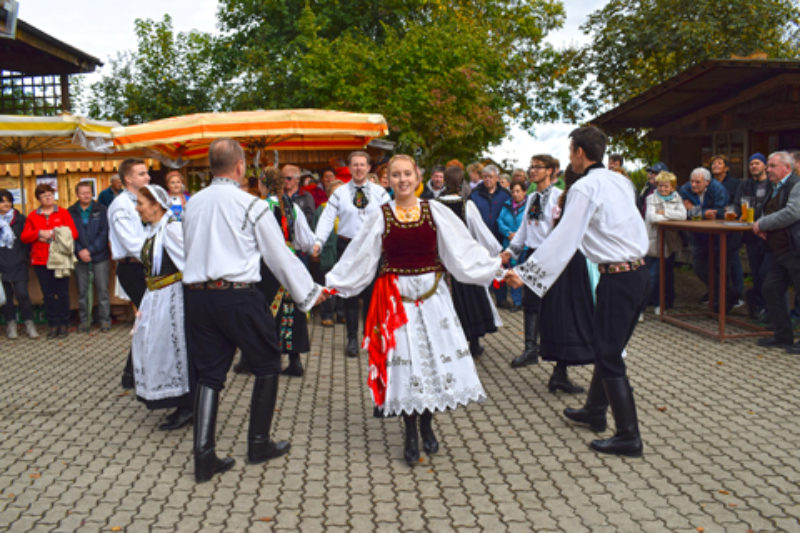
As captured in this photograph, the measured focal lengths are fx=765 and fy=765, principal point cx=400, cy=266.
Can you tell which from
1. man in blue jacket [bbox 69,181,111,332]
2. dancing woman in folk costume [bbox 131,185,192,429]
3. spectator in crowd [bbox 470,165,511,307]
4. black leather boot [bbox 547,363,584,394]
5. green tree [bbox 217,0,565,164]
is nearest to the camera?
dancing woman in folk costume [bbox 131,185,192,429]

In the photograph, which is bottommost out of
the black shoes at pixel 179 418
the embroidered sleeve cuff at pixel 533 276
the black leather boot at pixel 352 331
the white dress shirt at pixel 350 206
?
the black shoes at pixel 179 418

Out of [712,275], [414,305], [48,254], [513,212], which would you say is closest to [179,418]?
[414,305]

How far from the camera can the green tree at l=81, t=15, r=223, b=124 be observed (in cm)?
2573

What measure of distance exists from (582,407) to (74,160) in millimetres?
9232

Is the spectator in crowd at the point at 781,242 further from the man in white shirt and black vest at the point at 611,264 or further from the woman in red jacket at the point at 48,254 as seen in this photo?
the woman in red jacket at the point at 48,254

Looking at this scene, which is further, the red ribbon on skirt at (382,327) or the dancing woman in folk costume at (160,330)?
the dancing woman in folk costume at (160,330)

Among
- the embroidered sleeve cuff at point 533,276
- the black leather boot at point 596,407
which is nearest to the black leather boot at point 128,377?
the embroidered sleeve cuff at point 533,276

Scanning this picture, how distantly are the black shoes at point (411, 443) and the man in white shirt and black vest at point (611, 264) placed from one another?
1.13 m

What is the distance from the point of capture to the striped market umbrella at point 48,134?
948 centimetres

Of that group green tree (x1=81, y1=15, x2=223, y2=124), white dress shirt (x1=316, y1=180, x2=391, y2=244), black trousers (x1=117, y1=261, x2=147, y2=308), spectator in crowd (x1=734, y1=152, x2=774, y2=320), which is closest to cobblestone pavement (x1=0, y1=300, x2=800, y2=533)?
black trousers (x1=117, y1=261, x2=147, y2=308)

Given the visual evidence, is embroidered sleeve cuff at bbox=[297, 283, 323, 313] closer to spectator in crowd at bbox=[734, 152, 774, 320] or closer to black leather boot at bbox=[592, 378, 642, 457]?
black leather boot at bbox=[592, 378, 642, 457]

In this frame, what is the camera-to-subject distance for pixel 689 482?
433cm

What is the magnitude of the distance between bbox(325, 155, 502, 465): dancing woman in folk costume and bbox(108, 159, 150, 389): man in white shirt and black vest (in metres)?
2.52

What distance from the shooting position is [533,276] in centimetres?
484
